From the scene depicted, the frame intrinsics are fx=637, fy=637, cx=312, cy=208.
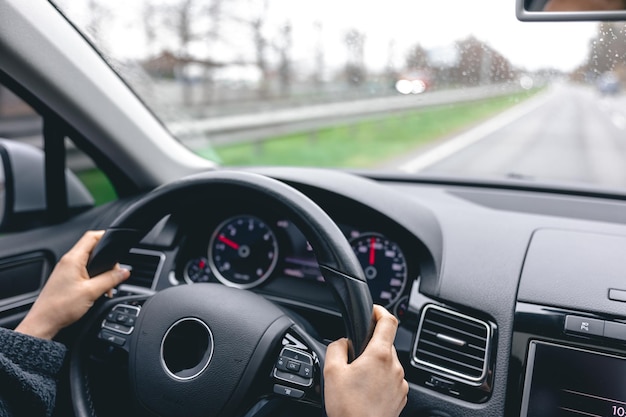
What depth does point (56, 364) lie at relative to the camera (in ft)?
6.43

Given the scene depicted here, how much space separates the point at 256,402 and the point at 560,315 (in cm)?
101

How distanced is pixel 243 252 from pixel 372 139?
10.1 ft

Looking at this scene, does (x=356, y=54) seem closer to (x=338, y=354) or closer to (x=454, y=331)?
(x=454, y=331)

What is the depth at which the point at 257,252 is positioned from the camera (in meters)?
2.59

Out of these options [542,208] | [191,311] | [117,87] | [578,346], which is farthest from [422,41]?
[191,311]

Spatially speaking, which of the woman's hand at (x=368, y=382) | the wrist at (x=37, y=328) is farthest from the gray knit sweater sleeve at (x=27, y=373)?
the woman's hand at (x=368, y=382)

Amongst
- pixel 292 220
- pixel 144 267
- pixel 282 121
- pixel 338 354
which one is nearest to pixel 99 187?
pixel 144 267

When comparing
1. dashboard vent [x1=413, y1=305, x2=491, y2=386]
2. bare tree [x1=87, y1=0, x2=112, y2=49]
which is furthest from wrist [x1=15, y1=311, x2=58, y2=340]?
bare tree [x1=87, y1=0, x2=112, y2=49]

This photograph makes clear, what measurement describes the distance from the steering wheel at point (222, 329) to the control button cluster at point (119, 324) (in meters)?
0.07

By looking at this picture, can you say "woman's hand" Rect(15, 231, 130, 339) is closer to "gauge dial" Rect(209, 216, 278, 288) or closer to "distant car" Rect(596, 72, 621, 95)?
"gauge dial" Rect(209, 216, 278, 288)

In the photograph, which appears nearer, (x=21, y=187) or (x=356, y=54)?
(x=21, y=187)

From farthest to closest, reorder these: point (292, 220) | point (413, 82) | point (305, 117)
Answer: point (305, 117) → point (413, 82) → point (292, 220)

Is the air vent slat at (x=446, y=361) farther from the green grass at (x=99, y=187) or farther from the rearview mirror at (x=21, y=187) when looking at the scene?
the rearview mirror at (x=21, y=187)

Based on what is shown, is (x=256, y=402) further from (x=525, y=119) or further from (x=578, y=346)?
(x=525, y=119)
